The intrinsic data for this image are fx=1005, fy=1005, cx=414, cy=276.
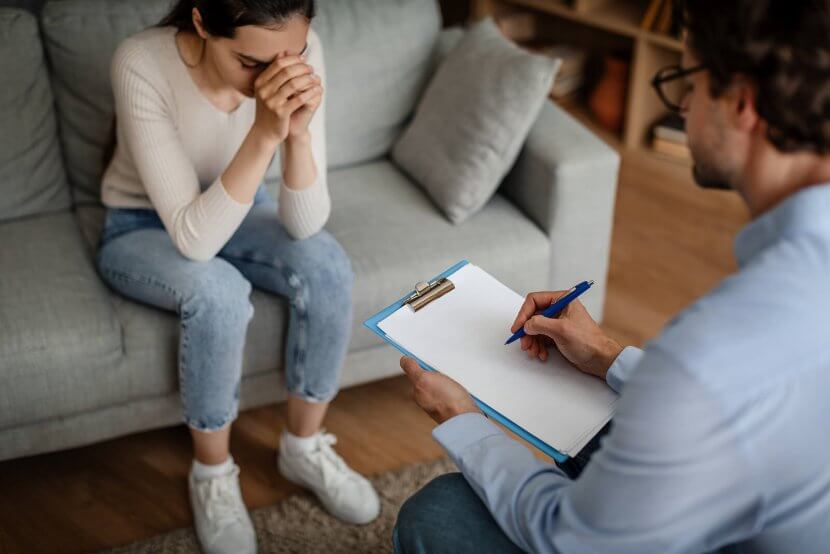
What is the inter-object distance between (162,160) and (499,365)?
735 mm

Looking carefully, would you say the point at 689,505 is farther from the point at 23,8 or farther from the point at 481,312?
the point at 23,8

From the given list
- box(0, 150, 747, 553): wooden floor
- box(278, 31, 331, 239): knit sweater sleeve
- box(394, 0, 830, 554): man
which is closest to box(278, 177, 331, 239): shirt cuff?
box(278, 31, 331, 239): knit sweater sleeve

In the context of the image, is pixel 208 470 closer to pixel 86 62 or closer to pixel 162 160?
pixel 162 160

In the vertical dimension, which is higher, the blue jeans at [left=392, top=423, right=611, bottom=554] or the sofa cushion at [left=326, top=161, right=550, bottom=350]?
the blue jeans at [left=392, top=423, right=611, bottom=554]

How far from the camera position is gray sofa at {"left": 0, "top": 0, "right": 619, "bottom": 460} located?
183 centimetres

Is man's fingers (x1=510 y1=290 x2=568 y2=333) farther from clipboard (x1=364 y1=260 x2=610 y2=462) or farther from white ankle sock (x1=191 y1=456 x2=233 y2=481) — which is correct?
white ankle sock (x1=191 y1=456 x2=233 y2=481)

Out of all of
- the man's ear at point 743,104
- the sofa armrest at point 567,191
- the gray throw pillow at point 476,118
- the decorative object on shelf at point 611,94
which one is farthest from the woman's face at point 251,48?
the decorative object on shelf at point 611,94

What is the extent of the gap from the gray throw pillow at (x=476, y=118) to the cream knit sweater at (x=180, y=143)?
38 cm

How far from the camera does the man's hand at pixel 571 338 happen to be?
138 centimetres

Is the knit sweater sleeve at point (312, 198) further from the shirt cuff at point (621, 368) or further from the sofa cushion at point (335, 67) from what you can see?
the shirt cuff at point (621, 368)

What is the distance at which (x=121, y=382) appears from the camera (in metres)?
1.85

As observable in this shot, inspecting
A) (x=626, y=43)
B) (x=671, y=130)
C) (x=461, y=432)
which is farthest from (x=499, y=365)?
(x=626, y=43)

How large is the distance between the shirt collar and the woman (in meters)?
0.86

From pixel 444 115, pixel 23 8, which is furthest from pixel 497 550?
pixel 23 8
